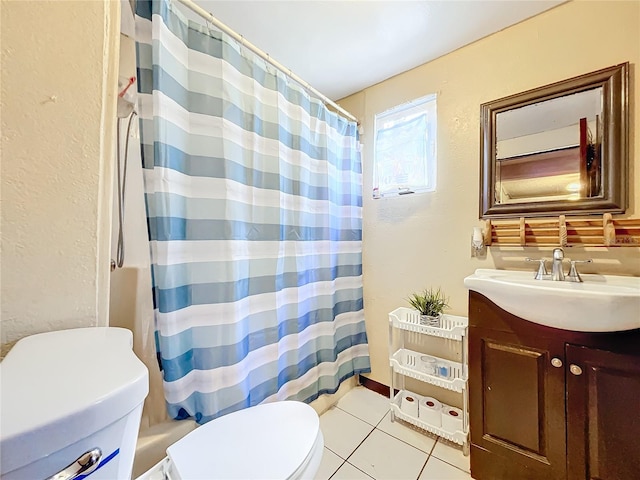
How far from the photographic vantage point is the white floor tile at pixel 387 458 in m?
1.13

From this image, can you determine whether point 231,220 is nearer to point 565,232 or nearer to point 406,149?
point 406,149

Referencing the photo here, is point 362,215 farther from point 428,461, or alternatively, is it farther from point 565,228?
point 428,461

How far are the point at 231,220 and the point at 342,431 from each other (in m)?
1.28

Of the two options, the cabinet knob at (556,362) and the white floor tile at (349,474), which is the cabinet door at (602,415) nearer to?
the cabinet knob at (556,362)

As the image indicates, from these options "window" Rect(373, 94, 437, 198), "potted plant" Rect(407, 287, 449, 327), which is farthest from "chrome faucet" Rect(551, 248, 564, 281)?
"window" Rect(373, 94, 437, 198)

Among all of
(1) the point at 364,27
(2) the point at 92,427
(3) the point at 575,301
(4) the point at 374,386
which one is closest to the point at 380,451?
(4) the point at 374,386

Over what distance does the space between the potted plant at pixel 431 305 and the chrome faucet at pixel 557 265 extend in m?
0.50

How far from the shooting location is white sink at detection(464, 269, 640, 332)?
747mm

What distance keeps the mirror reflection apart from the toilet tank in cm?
160

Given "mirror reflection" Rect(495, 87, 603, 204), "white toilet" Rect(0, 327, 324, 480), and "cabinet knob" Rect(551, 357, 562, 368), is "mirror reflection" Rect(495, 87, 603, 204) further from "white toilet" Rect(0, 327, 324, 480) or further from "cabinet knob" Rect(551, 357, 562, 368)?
"white toilet" Rect(0, 327, 324, 480)

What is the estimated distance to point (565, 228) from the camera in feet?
3.57

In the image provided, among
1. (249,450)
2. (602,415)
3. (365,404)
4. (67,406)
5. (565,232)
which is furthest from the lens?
(365,404)

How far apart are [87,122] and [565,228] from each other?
5.70ft

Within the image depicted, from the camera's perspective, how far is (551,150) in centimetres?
119
